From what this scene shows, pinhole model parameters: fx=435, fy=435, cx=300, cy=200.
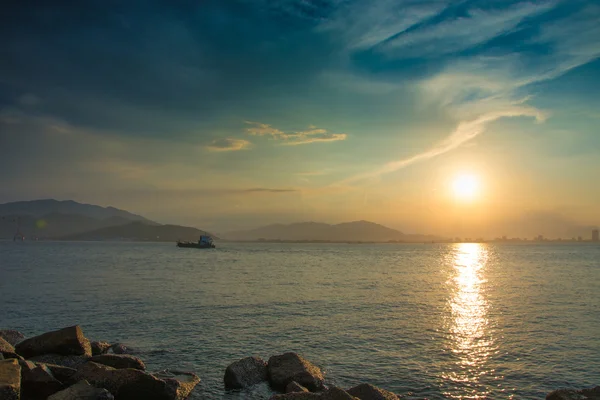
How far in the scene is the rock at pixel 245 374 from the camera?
16.6 meters

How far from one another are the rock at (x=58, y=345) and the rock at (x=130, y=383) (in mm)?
4057

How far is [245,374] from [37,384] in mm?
7092

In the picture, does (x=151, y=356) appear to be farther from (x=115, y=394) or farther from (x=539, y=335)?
(x=539, y=335)

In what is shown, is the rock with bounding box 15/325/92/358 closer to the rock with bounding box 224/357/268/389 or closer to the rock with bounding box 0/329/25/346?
the rock with bounding box 0/329/25/346

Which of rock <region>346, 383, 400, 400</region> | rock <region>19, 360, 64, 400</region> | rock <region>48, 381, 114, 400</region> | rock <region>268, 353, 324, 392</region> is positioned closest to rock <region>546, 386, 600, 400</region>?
rock <region>346, 383, 400, 400</region>

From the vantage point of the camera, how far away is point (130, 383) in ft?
46.4

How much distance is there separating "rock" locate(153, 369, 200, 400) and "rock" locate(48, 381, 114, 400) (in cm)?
194

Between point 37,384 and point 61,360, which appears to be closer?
point 37,384

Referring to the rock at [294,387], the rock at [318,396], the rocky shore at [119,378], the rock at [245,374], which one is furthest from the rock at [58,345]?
the rock at [318,396]

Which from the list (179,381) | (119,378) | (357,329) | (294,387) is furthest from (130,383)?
(357,329)

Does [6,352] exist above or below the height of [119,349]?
above

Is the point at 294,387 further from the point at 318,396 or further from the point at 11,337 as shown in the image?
the point at 11,337

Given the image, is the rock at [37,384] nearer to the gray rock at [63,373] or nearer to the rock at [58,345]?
the gray rock at [63,373]

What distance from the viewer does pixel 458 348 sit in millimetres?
23453
